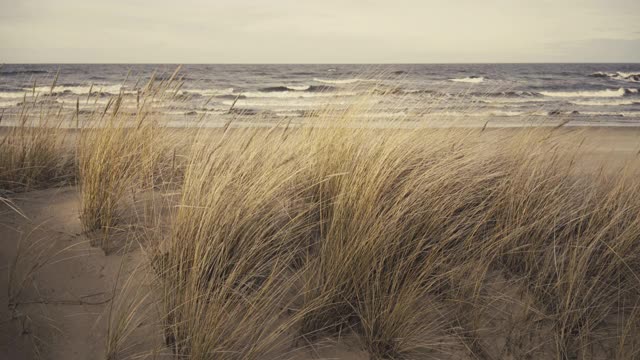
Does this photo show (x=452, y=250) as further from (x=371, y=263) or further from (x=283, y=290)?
(x=283, y=290)

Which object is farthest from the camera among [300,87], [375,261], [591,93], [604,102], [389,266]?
[300,87]

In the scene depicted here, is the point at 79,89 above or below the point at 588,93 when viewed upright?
above

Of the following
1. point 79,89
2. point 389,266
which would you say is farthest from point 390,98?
point 79,89

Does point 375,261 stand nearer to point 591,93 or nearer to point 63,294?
point 63,294

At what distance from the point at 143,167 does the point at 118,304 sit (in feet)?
3.54

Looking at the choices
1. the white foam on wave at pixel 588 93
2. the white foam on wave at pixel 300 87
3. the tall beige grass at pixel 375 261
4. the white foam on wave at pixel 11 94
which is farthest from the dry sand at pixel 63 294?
the white foam on wave at pixel 588 93

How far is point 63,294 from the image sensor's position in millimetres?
2178

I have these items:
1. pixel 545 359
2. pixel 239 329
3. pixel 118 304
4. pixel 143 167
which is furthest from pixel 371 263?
pixel 143 167

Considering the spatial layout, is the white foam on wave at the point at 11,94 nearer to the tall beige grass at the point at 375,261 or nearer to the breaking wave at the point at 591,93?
the tall beige grass at the point at 375,261

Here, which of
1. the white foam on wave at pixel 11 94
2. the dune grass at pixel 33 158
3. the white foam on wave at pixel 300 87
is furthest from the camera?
the white foam on wave at pixel 300 87

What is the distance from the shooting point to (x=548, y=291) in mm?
2221

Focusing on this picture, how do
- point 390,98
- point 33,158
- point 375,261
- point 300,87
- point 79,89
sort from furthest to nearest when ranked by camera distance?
point 300,87 < point 79,89 < point 390,98 < point 33,158 < point 375,261

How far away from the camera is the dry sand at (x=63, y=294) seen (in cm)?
192

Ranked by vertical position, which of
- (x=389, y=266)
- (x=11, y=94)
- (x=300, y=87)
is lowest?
(x=389, y=266)
